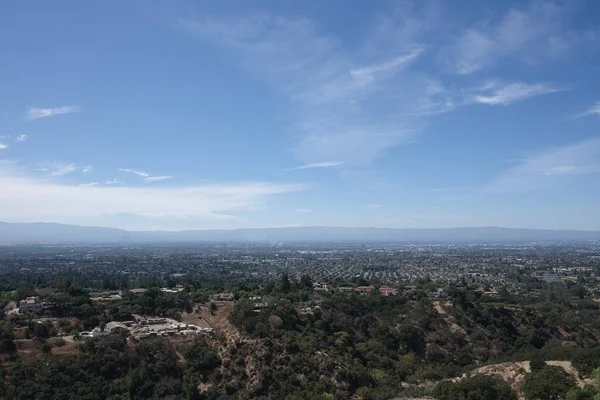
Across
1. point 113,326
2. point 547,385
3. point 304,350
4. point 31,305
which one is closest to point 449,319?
point 304,350

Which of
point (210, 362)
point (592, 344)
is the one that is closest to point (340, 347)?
point (210, 362)

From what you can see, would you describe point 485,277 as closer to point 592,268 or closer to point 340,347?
point 592,268

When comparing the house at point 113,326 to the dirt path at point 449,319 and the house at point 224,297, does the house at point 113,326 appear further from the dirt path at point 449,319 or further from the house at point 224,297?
the dirt path at point 449,319

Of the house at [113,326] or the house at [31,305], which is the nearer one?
the house at [113,326]

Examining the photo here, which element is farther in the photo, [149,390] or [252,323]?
[252,323]

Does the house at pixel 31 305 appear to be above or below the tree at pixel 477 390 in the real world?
above

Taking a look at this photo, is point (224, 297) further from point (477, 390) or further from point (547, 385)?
point (547, 385)

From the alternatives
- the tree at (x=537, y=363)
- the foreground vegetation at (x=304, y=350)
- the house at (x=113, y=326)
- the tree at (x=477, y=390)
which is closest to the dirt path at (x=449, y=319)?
the foreground vegetation at (x=304, y=350)
